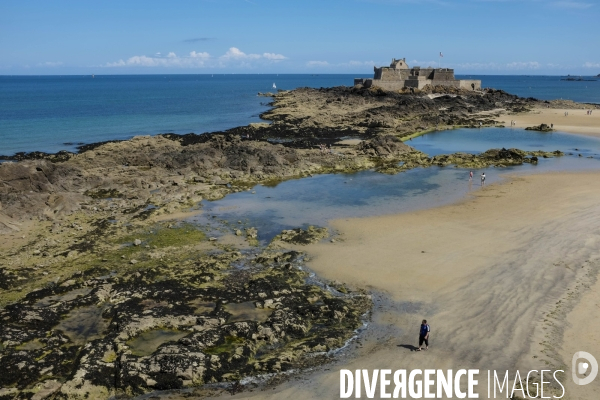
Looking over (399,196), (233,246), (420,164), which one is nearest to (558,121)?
(420,164)

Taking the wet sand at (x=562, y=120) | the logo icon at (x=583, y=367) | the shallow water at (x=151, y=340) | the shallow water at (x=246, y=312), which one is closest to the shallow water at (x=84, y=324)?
the shallow water at (x=151, y=340)

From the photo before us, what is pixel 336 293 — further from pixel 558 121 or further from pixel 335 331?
pixel 558 121

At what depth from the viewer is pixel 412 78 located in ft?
264

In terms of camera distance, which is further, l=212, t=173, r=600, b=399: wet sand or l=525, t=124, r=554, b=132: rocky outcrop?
l=525, t=124, r=554, b=132: rocky outcrop

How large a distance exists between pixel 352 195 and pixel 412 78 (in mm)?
59253

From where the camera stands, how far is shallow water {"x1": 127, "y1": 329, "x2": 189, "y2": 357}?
12.1 metres

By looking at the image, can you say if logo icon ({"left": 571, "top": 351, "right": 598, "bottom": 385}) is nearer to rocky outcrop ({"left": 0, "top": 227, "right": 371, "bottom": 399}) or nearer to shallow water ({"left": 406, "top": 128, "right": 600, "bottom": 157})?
rocky outcrop ({"left": 0, "top": 227, "right": 371, "bottom": 399})

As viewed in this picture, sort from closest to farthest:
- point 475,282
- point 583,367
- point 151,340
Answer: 1. point 583,367
2. point 151,340
3. point 475,282

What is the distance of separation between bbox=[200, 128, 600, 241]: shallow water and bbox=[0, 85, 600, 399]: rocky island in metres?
1.37

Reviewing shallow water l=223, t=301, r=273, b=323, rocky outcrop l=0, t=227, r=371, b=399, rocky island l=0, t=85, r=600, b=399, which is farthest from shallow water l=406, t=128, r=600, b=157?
shallow water l=223, t=301, r=273, b=323

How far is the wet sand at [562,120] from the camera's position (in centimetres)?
5539

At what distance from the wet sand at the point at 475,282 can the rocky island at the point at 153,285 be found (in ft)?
3.12

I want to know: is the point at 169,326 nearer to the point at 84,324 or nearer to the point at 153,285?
the point at 84,324

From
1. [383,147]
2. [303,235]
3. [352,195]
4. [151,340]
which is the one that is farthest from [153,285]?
[383,147]
